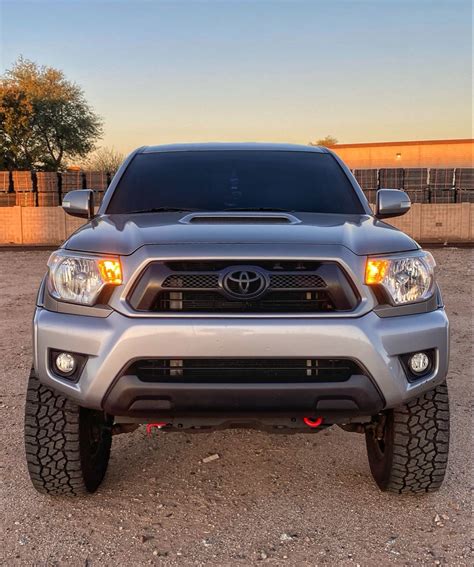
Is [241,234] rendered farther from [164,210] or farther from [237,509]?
[237,509]

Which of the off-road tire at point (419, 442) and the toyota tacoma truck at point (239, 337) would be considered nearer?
the toyota tacoma truck at point (239, 337)

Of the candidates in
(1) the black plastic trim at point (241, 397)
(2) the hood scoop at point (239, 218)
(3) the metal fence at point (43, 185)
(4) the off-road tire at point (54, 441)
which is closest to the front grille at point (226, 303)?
(1) the black plastic trim at point (241, 397)

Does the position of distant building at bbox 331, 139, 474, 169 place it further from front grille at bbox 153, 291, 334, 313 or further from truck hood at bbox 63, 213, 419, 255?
front grille at bbox 153, 291, 334, 313

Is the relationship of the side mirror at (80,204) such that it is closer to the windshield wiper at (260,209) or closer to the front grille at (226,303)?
the windshield wiper at (260,209)

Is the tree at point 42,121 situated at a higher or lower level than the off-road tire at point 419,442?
higher

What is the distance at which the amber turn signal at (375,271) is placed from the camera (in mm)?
2887

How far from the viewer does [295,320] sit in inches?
108

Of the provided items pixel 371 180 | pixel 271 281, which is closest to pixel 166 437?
pixel 271 281

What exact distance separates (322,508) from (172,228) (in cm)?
158

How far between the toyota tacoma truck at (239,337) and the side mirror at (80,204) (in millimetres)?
894

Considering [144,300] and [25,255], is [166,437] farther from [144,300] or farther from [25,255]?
[25,255]

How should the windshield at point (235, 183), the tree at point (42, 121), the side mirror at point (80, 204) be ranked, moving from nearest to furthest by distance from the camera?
1. the windshield at point (235, 183)
2. the side mirror at point (80, 204)
3. the tree at point (42, 121)

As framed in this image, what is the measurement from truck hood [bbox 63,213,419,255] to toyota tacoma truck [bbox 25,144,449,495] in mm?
11

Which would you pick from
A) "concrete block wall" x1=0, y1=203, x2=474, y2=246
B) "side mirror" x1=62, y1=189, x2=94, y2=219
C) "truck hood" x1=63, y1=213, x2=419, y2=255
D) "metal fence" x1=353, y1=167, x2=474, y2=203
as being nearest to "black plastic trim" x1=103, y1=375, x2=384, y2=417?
"truck hood" x1=63, y1=213, x2=419, y2=255
